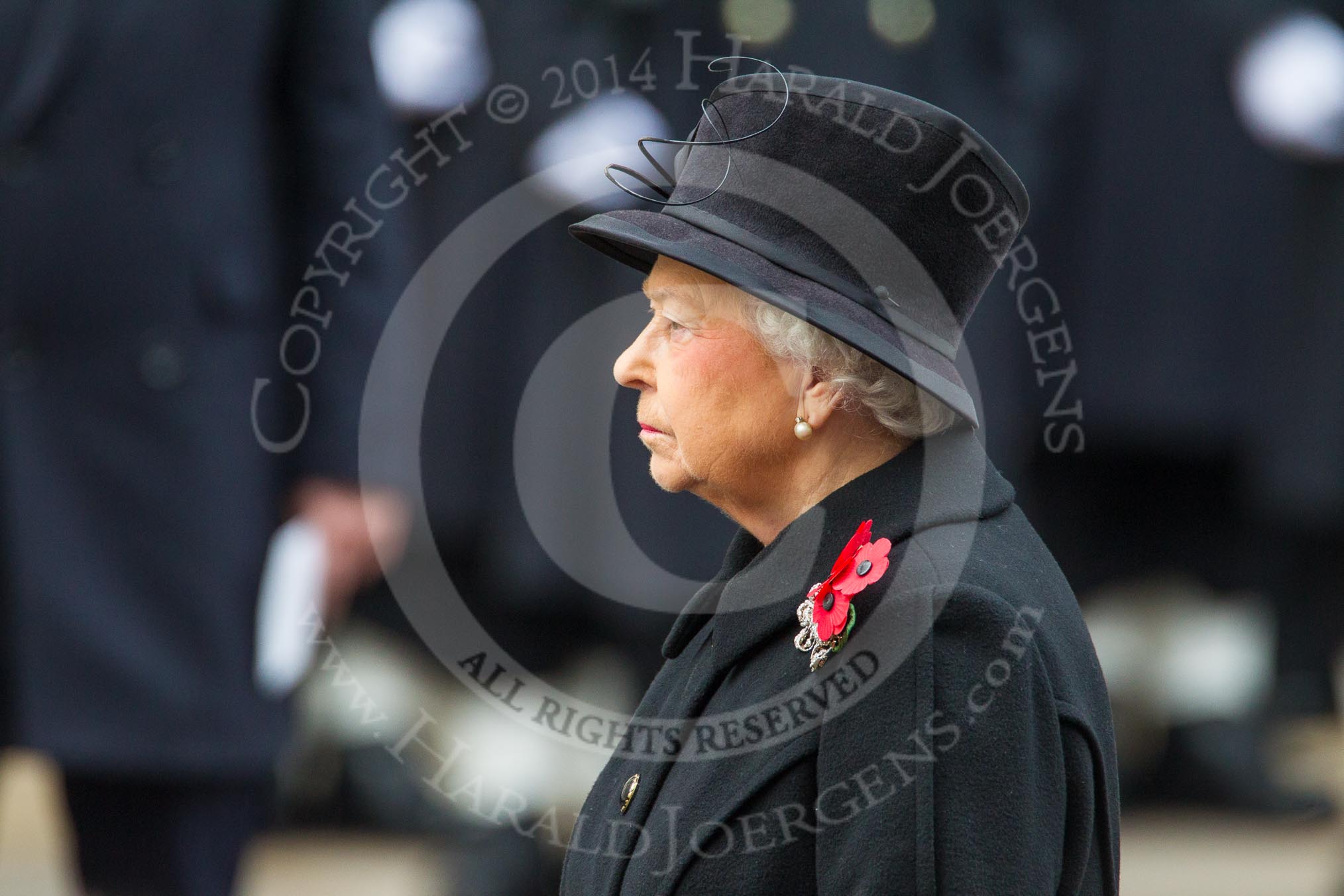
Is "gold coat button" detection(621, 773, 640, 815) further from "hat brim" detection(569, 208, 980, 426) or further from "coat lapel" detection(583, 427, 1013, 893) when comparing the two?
"hat brim" detection(569, 208, 980, 426)

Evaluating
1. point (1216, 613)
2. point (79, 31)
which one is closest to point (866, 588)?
point (79, 31)

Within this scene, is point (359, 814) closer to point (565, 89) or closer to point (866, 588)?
point (565, 89)

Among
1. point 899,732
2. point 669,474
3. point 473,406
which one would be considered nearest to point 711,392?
point 669,474

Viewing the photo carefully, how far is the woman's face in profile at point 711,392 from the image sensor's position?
1.52m

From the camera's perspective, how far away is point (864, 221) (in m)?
1.48

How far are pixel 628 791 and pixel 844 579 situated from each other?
1.08 feet

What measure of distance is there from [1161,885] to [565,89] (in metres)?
2.33

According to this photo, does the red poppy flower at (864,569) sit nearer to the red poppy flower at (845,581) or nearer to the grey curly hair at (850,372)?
the red poppy flower at (845,581)

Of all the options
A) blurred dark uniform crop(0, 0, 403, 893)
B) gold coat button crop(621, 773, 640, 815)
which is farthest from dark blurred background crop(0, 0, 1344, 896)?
gold coat button crop(621, 773, 640, 815)

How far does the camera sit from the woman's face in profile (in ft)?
4.98

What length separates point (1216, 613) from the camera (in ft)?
15.7

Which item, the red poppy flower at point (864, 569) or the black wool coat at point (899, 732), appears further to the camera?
the red poppy flower at point (864, 569)

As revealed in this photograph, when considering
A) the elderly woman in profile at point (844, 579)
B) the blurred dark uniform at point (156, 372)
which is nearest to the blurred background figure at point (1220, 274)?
the blurred dark uniform at point (156, 372)

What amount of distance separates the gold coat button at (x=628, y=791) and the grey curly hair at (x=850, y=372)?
42cm
